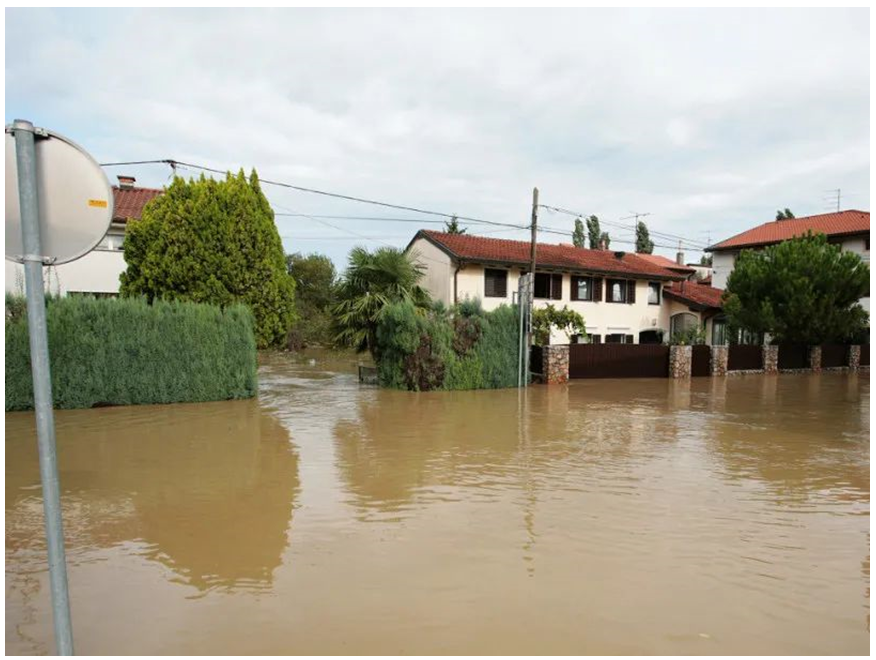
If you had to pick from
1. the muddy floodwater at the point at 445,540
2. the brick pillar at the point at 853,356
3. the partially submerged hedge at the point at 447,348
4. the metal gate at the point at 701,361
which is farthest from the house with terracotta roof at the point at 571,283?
the muddy floodwater at the point at 445,540

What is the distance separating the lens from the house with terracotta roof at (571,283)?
2794 cm

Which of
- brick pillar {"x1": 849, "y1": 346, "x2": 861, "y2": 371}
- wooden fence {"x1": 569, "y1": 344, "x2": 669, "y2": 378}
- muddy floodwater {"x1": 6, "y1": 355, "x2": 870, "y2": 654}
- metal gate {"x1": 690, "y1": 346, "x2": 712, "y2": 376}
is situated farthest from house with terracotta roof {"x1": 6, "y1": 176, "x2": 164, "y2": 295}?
brick pillar {"x1": 849, "y1": 346, "x2": 861, "y2": 371}

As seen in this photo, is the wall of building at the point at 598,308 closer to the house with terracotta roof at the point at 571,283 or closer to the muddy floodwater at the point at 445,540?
the house with terracotta roof at the point at 571,283

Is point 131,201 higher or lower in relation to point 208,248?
higher

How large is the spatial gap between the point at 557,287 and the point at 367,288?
10.5 m

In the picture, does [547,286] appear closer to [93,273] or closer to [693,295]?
[693,295]

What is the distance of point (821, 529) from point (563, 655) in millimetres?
4069

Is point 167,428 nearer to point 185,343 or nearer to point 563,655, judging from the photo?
point 185,343

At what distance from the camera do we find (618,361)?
24.5 m

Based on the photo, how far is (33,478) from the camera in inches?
324

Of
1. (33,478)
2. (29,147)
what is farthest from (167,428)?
(29,147)

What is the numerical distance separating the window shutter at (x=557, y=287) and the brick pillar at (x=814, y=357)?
1321cm

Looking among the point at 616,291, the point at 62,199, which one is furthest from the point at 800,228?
the point at 62,199

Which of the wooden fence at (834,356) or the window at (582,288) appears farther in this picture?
the wooden fence at (834,356)
